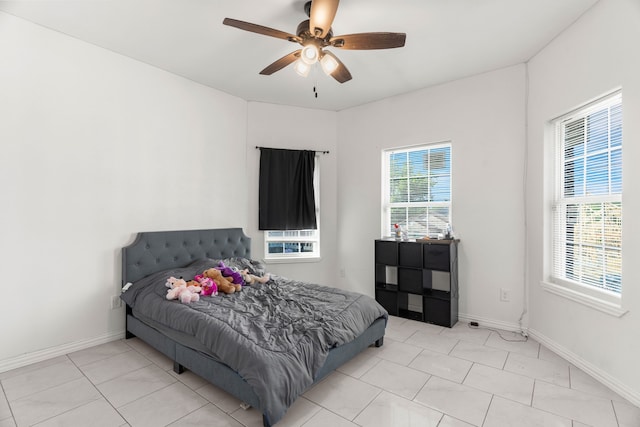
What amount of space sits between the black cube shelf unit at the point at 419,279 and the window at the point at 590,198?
977 mm

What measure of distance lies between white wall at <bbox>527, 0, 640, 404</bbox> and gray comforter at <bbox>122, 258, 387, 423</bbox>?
5.34 feet

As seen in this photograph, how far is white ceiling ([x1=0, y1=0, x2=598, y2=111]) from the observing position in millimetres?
2349

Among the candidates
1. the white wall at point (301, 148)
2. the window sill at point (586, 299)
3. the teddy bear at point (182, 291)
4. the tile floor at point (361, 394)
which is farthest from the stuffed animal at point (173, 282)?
the window sill at point (586, 299)

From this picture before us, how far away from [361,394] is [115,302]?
2.53m

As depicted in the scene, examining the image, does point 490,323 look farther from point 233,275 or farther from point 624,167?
point 233,275

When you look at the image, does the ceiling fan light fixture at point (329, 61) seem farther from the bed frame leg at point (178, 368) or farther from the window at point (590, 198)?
the bed frame leg at point (178, 368)

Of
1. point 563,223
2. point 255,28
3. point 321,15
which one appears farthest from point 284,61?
point 563,223

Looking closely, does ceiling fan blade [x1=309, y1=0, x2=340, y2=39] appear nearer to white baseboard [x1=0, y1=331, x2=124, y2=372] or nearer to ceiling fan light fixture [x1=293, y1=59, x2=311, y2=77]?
ceiling fan light fixture [x1=293, y1=59, x2=311, y2=77]

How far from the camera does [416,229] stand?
4.01 meters

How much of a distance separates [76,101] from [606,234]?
4.69 meters

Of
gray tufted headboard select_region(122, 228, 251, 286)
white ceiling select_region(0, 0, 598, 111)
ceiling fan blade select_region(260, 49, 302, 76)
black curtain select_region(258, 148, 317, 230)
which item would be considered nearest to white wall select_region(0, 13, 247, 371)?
gray tufted headboard select_region(122, 228, 251, 286)

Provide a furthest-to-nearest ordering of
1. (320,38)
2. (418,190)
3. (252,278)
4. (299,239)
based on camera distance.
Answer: (299,239)
(418,190)
(252,278)
(320,38)

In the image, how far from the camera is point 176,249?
11.1ft

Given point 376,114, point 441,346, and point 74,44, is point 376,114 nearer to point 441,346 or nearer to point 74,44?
point 441,346
